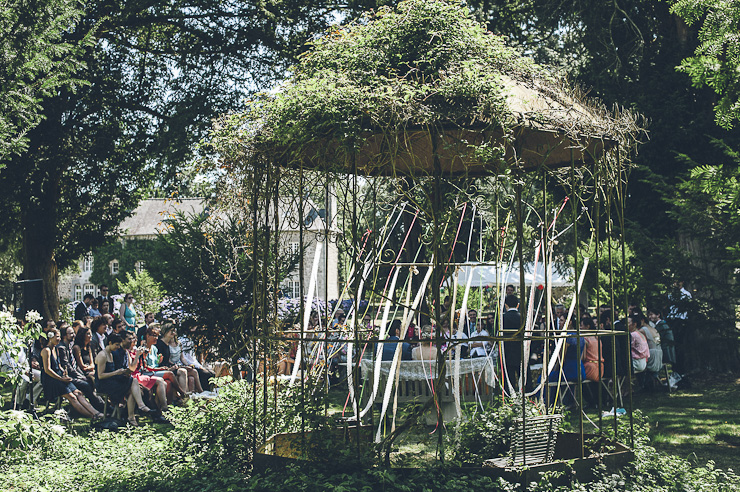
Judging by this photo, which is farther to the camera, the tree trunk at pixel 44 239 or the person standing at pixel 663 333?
the tree trunk at pixel 44 239

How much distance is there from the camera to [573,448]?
5703 mm

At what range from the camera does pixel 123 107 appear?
54.7 feet

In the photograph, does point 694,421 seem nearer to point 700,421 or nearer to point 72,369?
point 700,421

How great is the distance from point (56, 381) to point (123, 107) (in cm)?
891

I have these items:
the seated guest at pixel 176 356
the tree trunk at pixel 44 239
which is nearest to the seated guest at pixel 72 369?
the seated guest at pixel 176 356

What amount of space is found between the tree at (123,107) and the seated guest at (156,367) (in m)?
5.02

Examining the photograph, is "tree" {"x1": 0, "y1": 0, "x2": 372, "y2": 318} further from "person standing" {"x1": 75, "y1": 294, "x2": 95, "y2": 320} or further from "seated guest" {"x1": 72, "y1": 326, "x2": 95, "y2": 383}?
"seated guest" {"x1": 72, "y1": 326, "x2": 95, "y2": 383}

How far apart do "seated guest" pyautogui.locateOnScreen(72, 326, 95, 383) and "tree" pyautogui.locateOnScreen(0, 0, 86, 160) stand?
277 centimetres

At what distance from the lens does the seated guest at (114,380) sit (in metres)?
9.56

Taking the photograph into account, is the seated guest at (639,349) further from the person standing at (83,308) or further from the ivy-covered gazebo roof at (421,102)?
the person standing at (83,308)

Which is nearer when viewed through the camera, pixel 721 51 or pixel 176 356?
pixel 721 51

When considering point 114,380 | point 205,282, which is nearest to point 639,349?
point 205,282

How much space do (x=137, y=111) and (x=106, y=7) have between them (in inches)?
101

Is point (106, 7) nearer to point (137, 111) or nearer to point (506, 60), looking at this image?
point (137, 111)
